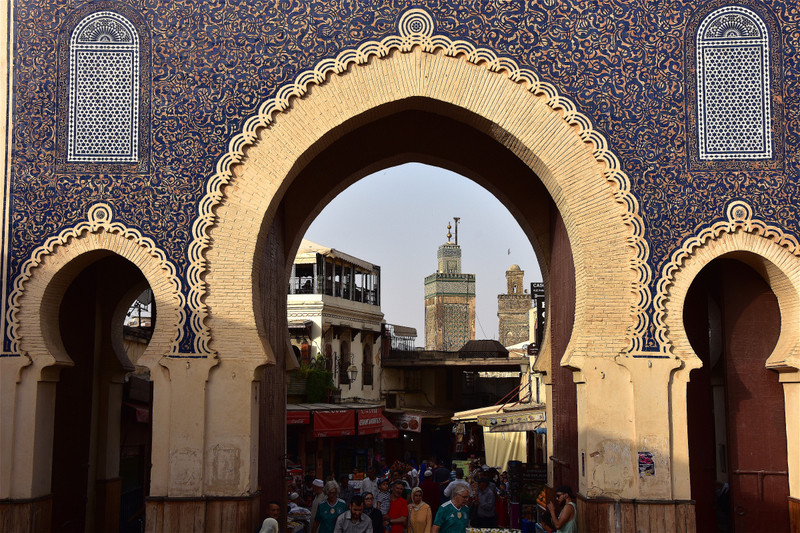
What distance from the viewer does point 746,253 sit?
8.74 metres

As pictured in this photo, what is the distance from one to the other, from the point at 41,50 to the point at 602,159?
18.1 ft

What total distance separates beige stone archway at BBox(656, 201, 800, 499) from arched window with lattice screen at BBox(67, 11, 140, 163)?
17.2 feet

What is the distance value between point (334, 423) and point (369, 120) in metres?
11.0


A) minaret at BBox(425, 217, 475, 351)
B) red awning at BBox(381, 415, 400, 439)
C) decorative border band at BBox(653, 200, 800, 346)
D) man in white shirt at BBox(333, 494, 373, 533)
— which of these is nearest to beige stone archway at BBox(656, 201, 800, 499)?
decorative border band at BBox(653, 200, 800, 346)

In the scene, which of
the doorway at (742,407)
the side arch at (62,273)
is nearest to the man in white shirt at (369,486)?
the doorway at (742,407)

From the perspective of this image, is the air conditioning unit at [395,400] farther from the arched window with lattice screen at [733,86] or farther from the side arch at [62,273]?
the arched window with lattice screen at [733,86]

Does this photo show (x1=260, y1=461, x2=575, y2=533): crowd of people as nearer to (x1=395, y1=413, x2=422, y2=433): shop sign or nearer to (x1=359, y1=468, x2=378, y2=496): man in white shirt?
(x1=359, y1=468, x2=378, y2=496): man in white shirt

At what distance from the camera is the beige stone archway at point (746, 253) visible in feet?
27.8

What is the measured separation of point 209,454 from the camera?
849cm

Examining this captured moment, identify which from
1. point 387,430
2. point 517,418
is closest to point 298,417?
point 517,418

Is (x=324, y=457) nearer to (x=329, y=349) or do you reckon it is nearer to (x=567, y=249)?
(x=329, y=349)

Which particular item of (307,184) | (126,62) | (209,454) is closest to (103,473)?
Answer: (209,454)

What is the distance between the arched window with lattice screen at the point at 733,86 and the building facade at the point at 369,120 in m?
0.02

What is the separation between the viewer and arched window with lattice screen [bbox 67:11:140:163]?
8875 mm
